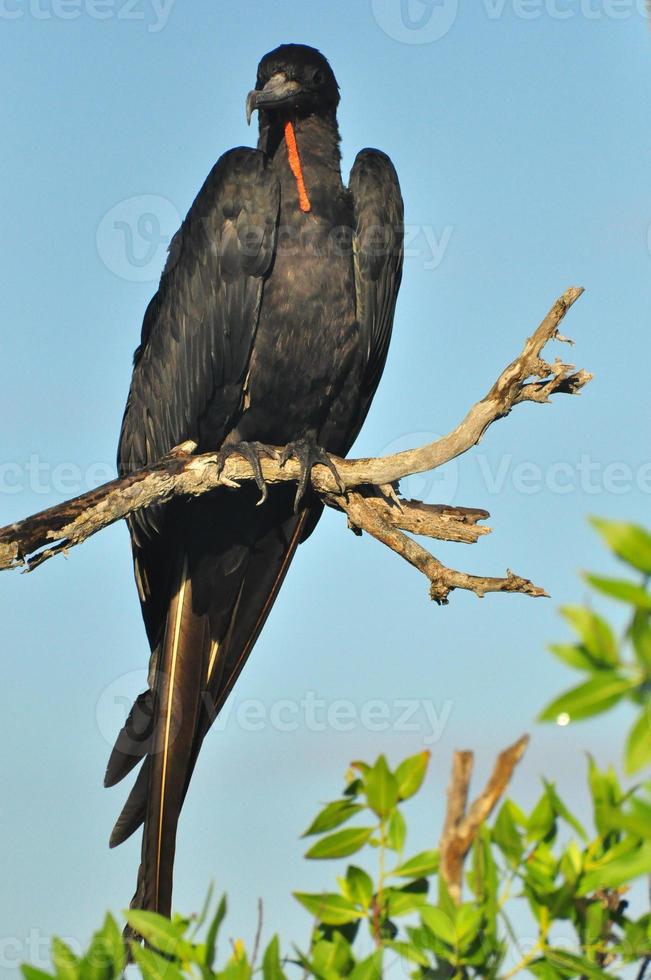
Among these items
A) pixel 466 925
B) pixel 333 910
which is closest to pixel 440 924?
pixel 466 925

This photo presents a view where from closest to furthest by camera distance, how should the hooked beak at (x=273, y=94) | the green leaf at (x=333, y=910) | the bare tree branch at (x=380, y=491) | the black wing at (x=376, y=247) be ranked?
the green leaf at (x=333, y=910) → the bare tree branch at (x=380, y=491) → the black wing at (x=376, y=247) → the hooked beak at (x=273, y=94)

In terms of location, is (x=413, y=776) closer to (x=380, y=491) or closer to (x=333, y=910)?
(x=333, y=910)

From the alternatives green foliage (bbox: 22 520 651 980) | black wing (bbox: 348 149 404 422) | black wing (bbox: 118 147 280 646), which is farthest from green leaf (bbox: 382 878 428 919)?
black wing (bbox: 348 149 404 422)

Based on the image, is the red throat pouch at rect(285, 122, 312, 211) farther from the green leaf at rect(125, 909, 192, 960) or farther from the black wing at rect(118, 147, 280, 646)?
the green leaf at rect(125, 909, 192, 960)

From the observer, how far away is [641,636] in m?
1.41

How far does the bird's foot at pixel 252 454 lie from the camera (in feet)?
18.3

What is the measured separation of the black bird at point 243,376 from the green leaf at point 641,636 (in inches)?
168

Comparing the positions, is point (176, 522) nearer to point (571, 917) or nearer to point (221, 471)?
point (221, 471)

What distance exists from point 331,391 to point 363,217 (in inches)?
36.1

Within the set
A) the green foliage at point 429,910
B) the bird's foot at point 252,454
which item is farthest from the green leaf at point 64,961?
the bird's foot at point 252,454

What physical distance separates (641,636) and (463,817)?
78cm

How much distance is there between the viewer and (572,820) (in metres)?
2.09

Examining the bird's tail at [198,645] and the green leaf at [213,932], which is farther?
the bird's tail at [198,645]

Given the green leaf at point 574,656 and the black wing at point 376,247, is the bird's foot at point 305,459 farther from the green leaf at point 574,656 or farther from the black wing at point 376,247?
the green leaf at point 574,656
